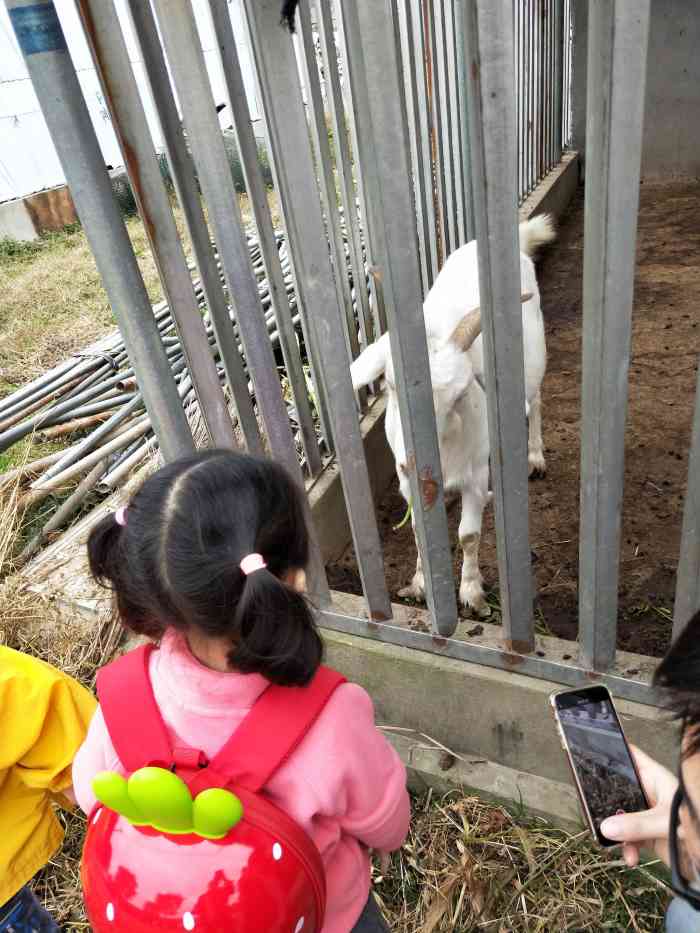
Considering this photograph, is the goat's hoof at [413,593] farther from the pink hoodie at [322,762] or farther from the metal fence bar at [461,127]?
the metal fence bar at [461,127]

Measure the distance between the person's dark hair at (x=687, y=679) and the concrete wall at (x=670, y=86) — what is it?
27.6 ft

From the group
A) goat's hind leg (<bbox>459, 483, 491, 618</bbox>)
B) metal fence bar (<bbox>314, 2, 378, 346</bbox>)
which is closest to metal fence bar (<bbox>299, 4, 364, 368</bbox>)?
metal fence bar (<bbox>314, 2, 378, 346</bbox>)

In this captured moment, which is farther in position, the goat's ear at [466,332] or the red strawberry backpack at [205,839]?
the goat's ear at [466,332]

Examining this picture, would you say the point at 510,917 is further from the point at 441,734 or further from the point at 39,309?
the point at 39,309

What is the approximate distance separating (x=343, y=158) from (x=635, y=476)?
2.00 meters

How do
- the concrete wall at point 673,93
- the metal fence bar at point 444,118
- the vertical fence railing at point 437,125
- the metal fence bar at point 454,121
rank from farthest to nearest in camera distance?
the concrete wall at point 673,93 < the metal fence bar at point 454,121 < the metal fence bar at point 444,118 < the vertical fence railing at point 437,125

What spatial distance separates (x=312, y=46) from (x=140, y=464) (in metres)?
2.39

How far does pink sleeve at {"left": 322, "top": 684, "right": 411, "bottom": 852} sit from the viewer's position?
117 centimetres

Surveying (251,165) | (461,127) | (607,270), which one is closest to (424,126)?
(461,127)

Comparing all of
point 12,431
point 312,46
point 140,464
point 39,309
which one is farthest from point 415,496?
point 39,309

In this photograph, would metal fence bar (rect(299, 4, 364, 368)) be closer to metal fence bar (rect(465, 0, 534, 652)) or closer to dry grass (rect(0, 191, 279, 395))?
metal fence bar (rect(465, 0, 534, 652))

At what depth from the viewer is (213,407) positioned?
202 cm

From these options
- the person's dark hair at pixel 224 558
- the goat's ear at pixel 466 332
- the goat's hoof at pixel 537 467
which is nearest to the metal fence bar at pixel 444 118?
the goat's hoof at pixel 537 467

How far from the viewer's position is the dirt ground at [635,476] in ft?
9.08
